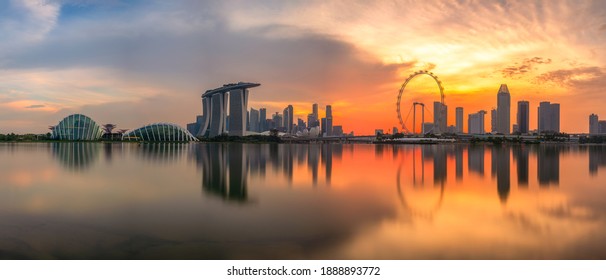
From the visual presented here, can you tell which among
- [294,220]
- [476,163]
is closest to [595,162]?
[476,163]

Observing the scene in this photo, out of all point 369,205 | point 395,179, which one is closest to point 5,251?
point 369,205

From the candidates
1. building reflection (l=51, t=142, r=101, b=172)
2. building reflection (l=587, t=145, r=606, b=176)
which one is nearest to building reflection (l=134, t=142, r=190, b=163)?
building reflection (l=51, t=142, r=101, b=172)

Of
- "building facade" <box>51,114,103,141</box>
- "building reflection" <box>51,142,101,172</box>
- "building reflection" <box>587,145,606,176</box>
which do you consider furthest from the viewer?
"building facade" <box>51,114,103,141</box>

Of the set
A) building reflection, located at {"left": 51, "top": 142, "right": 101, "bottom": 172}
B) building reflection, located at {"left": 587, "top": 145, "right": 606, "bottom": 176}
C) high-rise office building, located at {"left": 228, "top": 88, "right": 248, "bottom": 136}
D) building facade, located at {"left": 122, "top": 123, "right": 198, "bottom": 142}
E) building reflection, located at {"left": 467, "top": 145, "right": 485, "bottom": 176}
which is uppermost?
high-rise office building, located at {"left": 228, "top": 88, "right": 248, "bottom": 136}

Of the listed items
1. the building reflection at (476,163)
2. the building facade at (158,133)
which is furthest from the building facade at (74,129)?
the building reflection at (476,163)

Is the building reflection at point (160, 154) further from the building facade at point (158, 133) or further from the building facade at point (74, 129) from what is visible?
the building facade at point (74, 129)

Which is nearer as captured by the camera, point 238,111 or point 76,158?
point 76,158

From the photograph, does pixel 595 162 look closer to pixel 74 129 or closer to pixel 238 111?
pixel 74 129

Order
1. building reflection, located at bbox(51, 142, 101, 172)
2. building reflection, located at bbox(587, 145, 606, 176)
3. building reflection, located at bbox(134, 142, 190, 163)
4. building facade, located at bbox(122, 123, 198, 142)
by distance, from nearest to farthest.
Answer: building reflection, located at bbox(51, 142, 101, 172)
building reflection, located at bbox(587, 145, 606, 176)
building reflection, located at bbox(134, 142, 190, 163)
building facade, located at bbox(122, 123, 198, 142)

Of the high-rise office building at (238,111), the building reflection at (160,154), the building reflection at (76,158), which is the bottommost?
the building reflection at (160,154)

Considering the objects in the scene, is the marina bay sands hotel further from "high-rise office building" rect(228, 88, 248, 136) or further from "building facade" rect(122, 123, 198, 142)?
"building facade" rect(122, 123, 198, 142)

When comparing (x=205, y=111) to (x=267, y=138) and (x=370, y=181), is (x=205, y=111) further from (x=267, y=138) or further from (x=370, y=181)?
(x=370, y=181)
